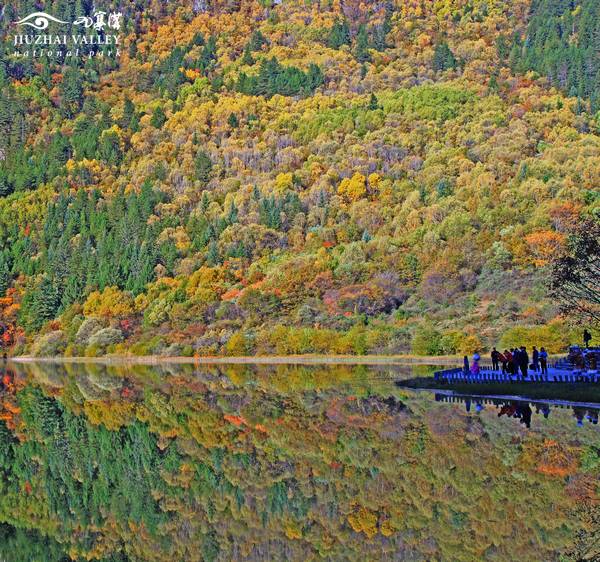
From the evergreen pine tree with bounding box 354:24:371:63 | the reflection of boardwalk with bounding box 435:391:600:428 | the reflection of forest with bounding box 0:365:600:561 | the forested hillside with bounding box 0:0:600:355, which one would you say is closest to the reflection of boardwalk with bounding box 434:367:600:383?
the reflection of boardwalk with bounding box 435:391:600:428

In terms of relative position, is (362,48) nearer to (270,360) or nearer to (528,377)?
(270,360)

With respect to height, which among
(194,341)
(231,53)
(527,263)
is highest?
(231,53)

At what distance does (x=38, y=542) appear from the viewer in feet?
70.2

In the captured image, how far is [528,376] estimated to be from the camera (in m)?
44.7

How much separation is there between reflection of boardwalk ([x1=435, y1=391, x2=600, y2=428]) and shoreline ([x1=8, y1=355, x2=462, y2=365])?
27956 mm

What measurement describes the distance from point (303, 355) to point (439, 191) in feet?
126

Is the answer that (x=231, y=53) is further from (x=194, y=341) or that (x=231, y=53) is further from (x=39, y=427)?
(x=39, y=427)

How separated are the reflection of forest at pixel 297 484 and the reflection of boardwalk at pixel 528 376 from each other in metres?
4.69

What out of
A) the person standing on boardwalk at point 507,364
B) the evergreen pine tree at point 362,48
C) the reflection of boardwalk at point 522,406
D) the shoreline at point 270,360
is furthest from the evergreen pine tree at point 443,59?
the reflection of boardwalk at point 522,406

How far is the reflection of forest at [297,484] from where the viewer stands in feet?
65.8

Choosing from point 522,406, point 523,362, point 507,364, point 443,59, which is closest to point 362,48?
point 443,59

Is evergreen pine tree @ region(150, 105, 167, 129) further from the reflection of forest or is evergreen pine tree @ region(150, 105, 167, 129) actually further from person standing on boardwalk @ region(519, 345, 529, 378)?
person standing on boardwalk @ region(519, 345, 529, 378)

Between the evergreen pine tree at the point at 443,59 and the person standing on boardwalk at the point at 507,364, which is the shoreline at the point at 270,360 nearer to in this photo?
the person standing on boardwalk at the point at 507,364

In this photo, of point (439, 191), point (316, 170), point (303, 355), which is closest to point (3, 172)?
point (316, 170)
